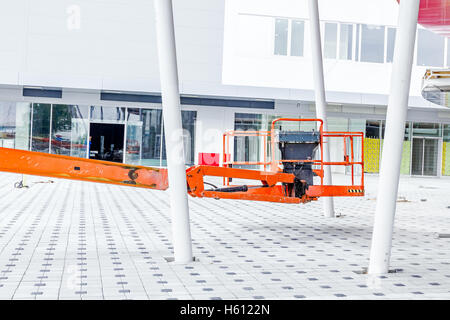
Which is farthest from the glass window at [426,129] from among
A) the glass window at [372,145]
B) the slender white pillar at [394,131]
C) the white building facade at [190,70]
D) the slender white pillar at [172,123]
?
the slender white pillar at [172,123]

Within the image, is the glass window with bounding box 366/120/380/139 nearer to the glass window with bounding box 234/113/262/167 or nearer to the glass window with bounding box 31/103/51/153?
the glass window with bounding box 234/113/262/167

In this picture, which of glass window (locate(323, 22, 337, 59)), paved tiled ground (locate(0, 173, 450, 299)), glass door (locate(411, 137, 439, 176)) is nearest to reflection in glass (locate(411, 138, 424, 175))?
glass door (locate(411, 137, 439, 176))

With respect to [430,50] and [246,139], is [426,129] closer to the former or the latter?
[430,50]

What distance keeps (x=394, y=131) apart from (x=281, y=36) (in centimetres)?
2304

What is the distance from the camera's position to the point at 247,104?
29.0 meters

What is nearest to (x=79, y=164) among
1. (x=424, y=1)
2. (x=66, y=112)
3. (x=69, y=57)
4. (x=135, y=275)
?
(x=135, y=275)

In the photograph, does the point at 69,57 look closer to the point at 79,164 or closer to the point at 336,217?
the point at 336,217

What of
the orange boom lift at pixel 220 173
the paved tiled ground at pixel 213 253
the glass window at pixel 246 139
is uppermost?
the glass window at pixel 246 139

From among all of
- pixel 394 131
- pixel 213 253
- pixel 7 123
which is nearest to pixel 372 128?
pixel 7 123

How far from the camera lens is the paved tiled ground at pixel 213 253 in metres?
5.76

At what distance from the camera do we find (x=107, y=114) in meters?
29.2

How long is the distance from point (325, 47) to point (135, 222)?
2105 centimetres

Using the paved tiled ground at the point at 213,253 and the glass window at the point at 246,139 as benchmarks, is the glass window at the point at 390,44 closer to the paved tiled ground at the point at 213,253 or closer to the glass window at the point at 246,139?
the glass window at the point at 246,139

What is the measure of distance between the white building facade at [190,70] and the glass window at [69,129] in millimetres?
52
